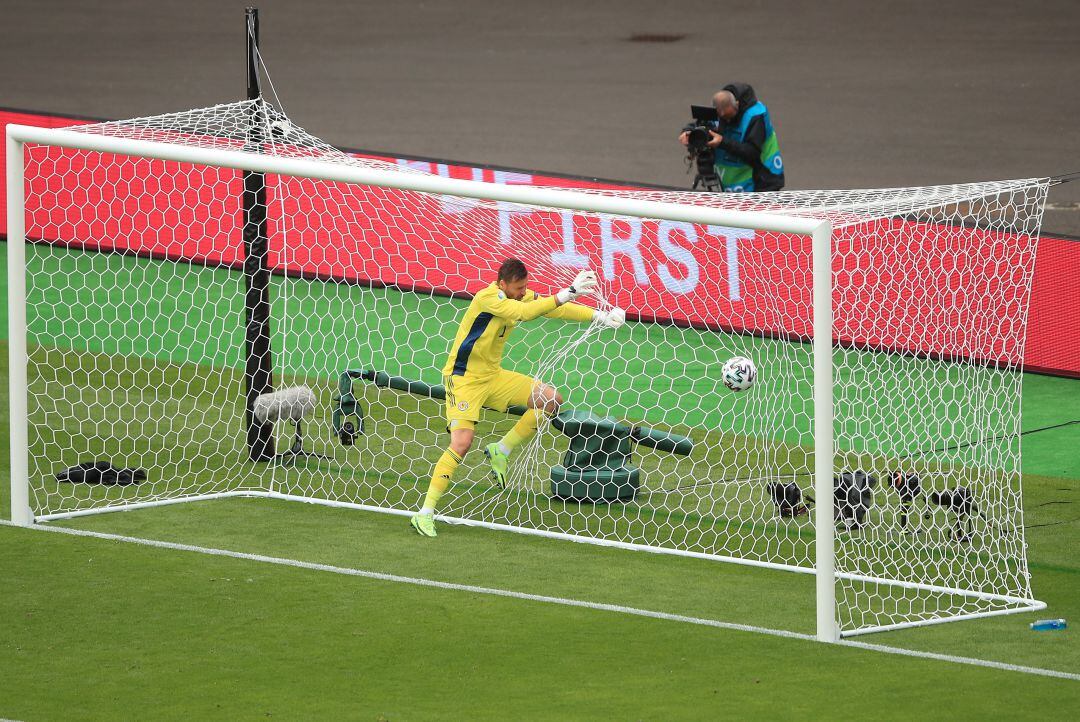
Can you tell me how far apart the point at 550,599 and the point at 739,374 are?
181 centimetres

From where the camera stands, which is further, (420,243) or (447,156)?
(447,156)

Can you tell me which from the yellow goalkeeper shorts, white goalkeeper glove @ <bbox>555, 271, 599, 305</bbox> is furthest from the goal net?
white goalkeeper glove @ <bbox>555, 271, 599, 305</bbox>

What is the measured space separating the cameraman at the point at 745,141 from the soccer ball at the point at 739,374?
3.73 meters

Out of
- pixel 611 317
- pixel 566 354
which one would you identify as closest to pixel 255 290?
pixel 566 354

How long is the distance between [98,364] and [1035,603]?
717cm

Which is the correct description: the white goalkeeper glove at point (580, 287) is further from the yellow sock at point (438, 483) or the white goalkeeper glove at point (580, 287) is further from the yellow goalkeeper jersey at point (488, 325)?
the yellow sock at point (438, 483)

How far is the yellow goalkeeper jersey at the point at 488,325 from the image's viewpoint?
8.89m

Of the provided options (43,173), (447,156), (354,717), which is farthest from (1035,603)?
(447,156)

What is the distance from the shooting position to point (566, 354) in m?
11.2

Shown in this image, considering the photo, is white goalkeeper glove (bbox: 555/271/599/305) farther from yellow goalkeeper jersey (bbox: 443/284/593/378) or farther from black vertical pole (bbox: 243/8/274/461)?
black vertical pole (bbox: 243/8/274/461)

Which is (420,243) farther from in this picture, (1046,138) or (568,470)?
(1046,138)

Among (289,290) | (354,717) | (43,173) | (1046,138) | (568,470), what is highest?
(1046,138)

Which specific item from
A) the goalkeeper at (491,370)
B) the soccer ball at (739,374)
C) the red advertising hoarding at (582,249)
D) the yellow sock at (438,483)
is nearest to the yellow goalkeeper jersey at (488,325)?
the goalkeeper at (491,370)

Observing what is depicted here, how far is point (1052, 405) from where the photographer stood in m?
11.8
